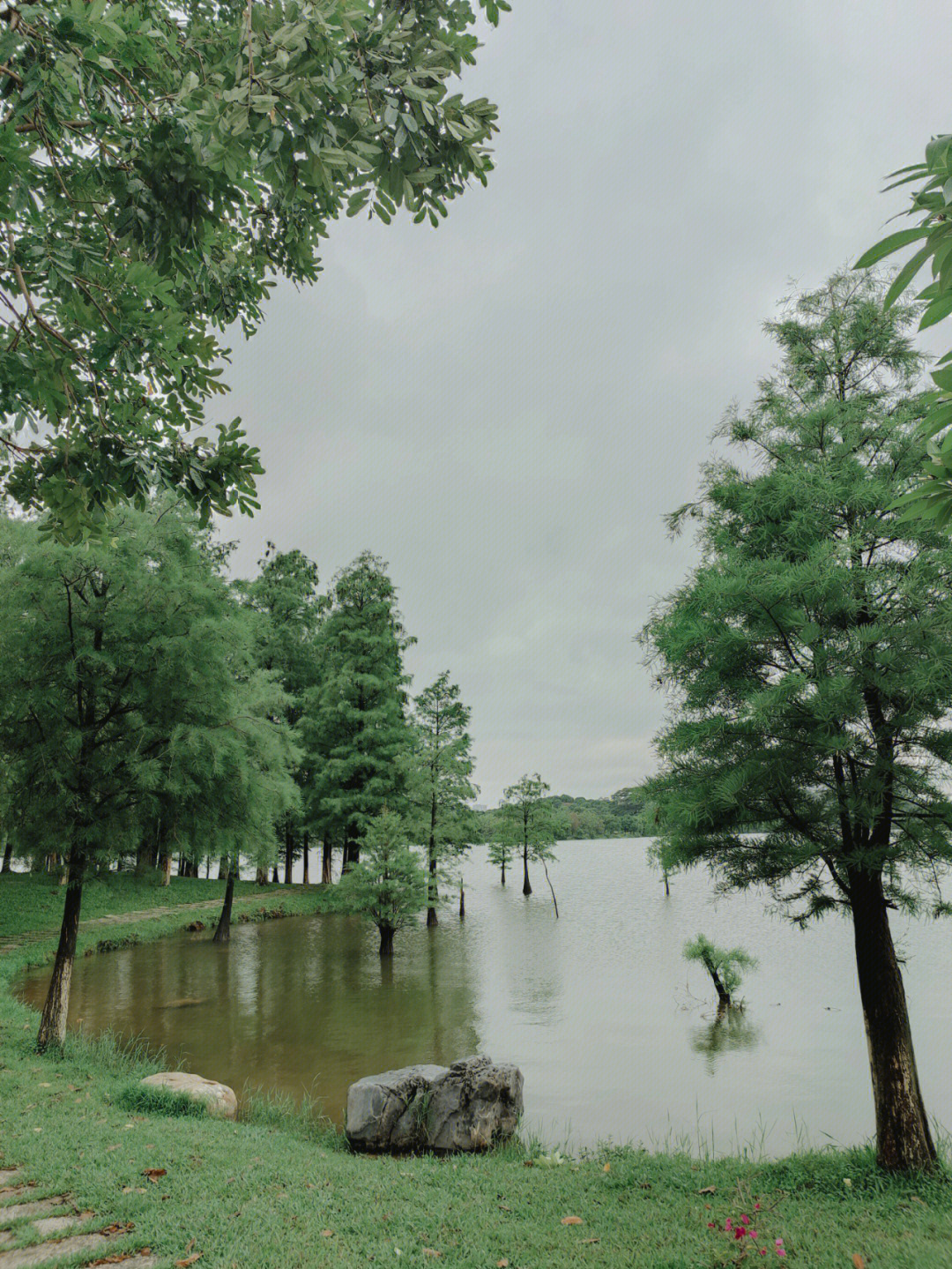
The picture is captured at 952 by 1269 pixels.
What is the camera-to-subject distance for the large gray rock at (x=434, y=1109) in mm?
7305

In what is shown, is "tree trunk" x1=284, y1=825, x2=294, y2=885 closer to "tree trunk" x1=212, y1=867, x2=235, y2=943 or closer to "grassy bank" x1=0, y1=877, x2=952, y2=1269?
"tree trunk" x1=212, y1=867, x2=235, y2=943

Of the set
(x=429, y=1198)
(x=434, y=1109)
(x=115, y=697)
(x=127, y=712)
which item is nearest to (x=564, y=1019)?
(x=434, y=1109)

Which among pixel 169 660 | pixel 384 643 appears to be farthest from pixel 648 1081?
pixel 384 643

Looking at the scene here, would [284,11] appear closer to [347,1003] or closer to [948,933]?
[347,1003]

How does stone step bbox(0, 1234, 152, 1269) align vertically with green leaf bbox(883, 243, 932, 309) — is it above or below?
below

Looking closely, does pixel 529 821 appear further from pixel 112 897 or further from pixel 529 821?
pixel 112 897

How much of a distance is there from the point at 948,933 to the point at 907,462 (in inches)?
891

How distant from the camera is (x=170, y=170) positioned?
8.40 ft

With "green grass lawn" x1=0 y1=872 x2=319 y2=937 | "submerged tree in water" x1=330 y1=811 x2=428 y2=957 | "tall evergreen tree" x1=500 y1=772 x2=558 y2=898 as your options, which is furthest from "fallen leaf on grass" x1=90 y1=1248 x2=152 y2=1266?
"tall evergreen tree" x1=500 y1=772 x2=558 y2=898

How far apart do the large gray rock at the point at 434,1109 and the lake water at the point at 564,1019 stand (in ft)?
3.64

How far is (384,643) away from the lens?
29.8 metres

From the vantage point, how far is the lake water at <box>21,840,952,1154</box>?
377 inches

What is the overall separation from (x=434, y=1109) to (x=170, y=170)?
8571 millimetres

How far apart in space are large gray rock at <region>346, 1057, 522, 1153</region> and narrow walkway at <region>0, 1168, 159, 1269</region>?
3.41m
